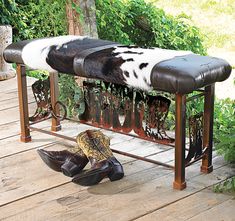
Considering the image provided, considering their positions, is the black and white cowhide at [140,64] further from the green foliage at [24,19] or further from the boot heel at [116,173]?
the green foliage at [24,19]

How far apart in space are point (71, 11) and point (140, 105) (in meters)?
1.17

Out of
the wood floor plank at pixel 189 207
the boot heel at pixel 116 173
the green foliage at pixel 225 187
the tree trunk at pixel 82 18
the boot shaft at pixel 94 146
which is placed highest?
the tree trunk at pixel 82 18

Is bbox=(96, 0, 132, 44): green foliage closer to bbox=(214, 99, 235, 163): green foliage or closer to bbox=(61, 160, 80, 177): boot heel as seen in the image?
bbox=(214, 99, 235, 163): green foliage

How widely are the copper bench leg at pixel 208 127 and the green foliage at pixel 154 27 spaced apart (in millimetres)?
1920

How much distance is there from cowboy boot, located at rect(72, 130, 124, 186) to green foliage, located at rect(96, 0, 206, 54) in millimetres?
1845

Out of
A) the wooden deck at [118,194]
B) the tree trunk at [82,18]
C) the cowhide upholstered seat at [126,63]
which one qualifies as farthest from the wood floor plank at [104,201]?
the tree trunk at [82,18]

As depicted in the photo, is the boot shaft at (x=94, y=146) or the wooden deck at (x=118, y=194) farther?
the boot shaft at (x=94, y=146)

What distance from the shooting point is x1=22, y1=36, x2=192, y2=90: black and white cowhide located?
2273 mm

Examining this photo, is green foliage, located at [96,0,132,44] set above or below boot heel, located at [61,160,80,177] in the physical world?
above

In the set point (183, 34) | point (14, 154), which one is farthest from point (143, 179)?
point (183, 34)

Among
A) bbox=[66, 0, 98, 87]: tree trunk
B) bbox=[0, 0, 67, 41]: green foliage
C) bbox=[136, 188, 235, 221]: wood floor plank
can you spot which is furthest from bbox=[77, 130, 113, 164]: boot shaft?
bbox=[0, 0, 67, 41]: green foliage

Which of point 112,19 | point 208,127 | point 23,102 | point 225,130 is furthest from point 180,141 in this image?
point 112,19

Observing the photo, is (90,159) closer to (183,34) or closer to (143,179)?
(143,179)

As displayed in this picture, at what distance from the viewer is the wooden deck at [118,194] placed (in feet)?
7.02
